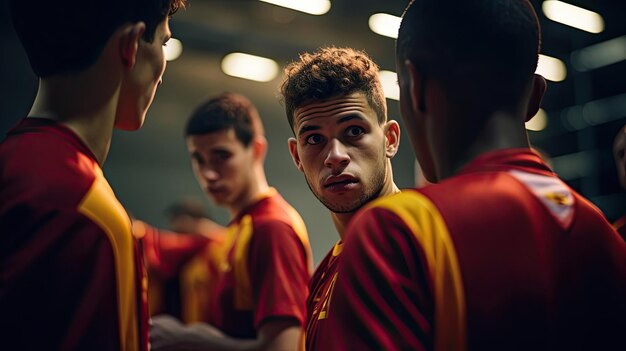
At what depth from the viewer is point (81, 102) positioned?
64.7 inches

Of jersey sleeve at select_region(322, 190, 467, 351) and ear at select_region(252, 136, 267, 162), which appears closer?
jersey sleeve at select_region(322, 190, 467, 351)

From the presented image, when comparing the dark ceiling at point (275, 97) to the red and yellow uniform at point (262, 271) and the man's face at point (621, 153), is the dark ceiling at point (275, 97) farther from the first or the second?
the man's face at point (621, 153)

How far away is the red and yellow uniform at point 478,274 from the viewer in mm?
1195

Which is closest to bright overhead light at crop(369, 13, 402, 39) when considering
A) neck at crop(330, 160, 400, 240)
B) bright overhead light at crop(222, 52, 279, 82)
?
bright overhead light at crop(222, 52, 279, 82)

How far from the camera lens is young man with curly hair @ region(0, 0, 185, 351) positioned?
1387mm

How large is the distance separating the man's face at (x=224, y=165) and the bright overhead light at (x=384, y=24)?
509 centimetres

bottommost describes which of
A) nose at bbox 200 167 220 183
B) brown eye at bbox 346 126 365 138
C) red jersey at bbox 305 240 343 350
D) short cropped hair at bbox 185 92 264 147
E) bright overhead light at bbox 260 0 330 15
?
bright overhead light at bbox 260 0 330 15

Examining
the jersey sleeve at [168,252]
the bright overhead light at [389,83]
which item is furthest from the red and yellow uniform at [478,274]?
the bright overhead light at [389,83]

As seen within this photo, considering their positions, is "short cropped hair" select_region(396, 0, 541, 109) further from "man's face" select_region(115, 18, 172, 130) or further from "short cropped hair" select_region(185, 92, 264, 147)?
"short cropped hair" select_region(185, 92, 264, 147)

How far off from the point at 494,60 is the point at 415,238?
457mm

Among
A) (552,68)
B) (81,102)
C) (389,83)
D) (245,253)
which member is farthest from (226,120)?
(552,68)

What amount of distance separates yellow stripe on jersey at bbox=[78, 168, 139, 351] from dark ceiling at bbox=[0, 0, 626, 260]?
6.97 metres

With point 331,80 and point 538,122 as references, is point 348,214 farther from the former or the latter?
point 538,122

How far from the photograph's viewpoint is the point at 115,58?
1673 mm
